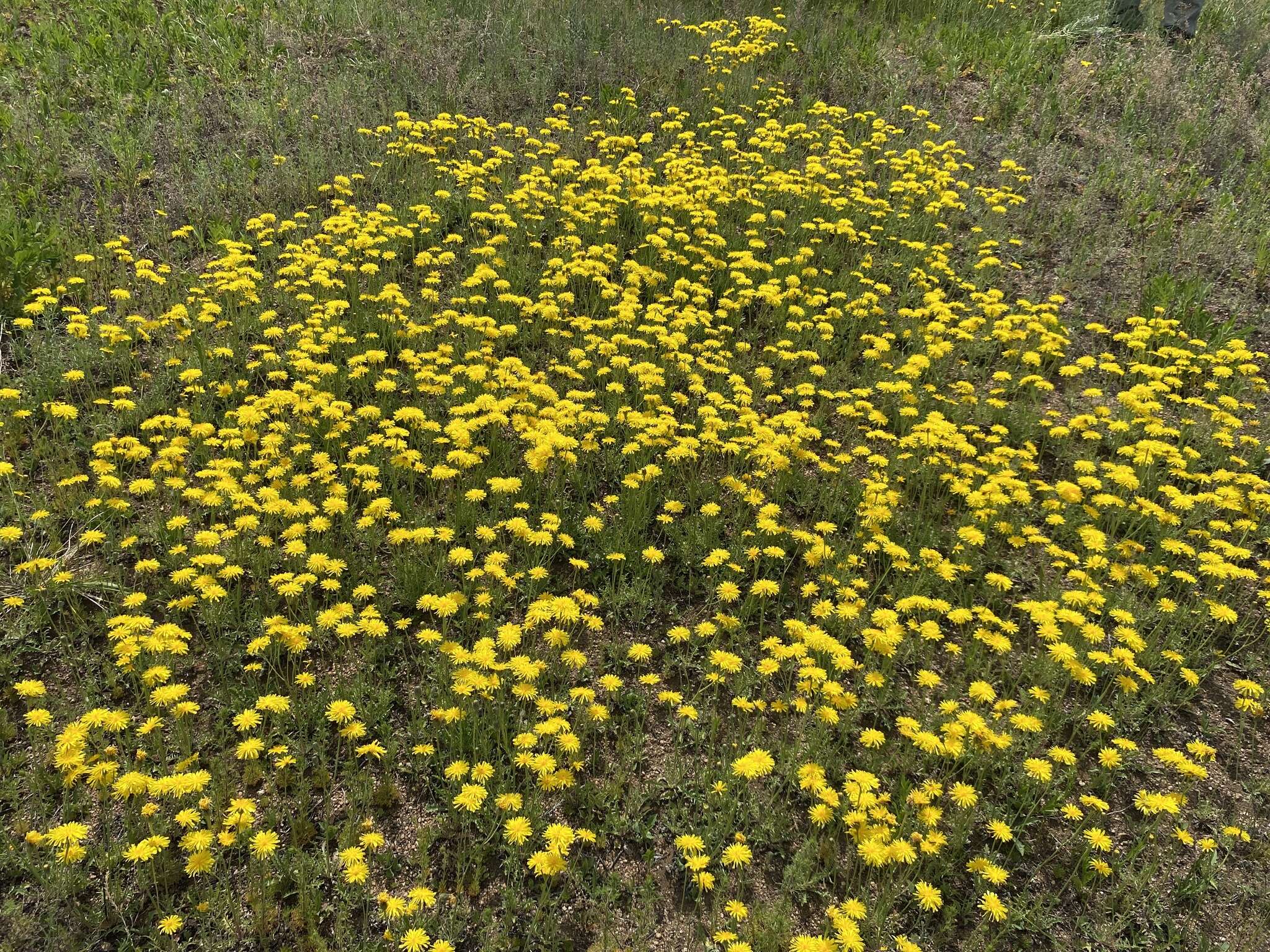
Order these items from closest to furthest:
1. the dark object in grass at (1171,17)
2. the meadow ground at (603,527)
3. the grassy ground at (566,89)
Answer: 1. the meadow ground at (603,527)
2. the grassy ground at (566,89)
3. the dark object in grass at (1171,17)

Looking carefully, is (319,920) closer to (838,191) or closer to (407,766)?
(407,766)

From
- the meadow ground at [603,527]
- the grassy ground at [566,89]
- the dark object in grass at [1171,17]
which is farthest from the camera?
the dark object in grass at [1171,17]

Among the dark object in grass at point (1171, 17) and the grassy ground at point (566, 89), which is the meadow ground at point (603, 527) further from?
the dark object in grass at point (1171, 17)

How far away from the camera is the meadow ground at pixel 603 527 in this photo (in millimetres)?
3605

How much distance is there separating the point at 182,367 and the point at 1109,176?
1002cm

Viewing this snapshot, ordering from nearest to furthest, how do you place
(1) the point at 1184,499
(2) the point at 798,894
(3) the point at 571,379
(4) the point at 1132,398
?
(2) the point at 798,894, (1) the point at 1184,499, (4) the point at 1132,398, (3) the point at 571,379

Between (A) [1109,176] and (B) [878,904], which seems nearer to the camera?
(B) [878,904]

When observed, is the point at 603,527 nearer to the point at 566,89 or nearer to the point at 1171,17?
the point at 566,89

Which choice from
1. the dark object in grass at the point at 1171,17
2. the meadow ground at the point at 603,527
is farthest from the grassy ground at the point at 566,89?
the dark object in grass at the point at 1171,17

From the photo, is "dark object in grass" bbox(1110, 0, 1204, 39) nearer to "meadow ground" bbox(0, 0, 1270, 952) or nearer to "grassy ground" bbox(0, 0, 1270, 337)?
"grassy ground" bbox(0, 0, 1270, 337)

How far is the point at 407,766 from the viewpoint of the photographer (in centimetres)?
395

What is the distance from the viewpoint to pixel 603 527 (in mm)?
5156

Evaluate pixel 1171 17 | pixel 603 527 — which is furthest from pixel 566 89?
pixel 1171 17

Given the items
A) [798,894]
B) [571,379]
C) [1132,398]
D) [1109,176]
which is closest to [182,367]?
[571,379]
